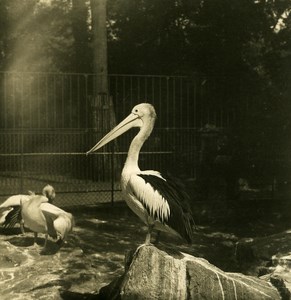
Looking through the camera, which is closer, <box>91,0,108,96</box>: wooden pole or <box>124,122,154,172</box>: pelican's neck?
<box>124,122,154,172</box>: pelican's neck

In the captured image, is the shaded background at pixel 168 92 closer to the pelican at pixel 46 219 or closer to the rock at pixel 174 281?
the pelican at pixel 46 219

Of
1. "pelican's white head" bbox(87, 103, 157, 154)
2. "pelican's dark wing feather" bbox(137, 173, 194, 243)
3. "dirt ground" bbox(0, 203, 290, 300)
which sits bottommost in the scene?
"dirt ground" bbox(0, 203, 290, 300)

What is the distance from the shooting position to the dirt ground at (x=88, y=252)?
6.69 metres

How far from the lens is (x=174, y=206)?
5.94 m

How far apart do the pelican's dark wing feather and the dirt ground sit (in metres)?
1.32

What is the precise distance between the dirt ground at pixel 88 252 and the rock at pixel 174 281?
974mm

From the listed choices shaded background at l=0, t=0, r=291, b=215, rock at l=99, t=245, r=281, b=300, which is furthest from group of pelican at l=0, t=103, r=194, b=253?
shaded background at l=0, t=0, r=291, b=215

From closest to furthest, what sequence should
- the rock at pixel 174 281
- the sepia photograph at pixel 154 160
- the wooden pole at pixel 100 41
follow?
the rock at pixel 174 281 → the sepia photograph at pixel 154 160 → the wooden pole at pixel 100 41

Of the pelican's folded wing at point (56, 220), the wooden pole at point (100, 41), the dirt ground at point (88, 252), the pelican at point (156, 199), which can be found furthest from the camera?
the wooden pole at point (100, 41)

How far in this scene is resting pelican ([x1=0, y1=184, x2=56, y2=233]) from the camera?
8.20 metres

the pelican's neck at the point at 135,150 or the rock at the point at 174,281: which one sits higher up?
the pelican's neck at the point at 135,150

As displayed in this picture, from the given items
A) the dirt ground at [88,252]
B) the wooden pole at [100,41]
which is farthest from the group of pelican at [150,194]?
the wooden pole at [100,41]

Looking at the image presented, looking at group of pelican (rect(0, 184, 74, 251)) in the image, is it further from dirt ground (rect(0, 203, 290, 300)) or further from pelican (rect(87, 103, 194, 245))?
pelican (rect(87, 103, 194, 245))

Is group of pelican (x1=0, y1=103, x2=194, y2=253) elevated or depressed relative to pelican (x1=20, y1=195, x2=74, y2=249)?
elevated
